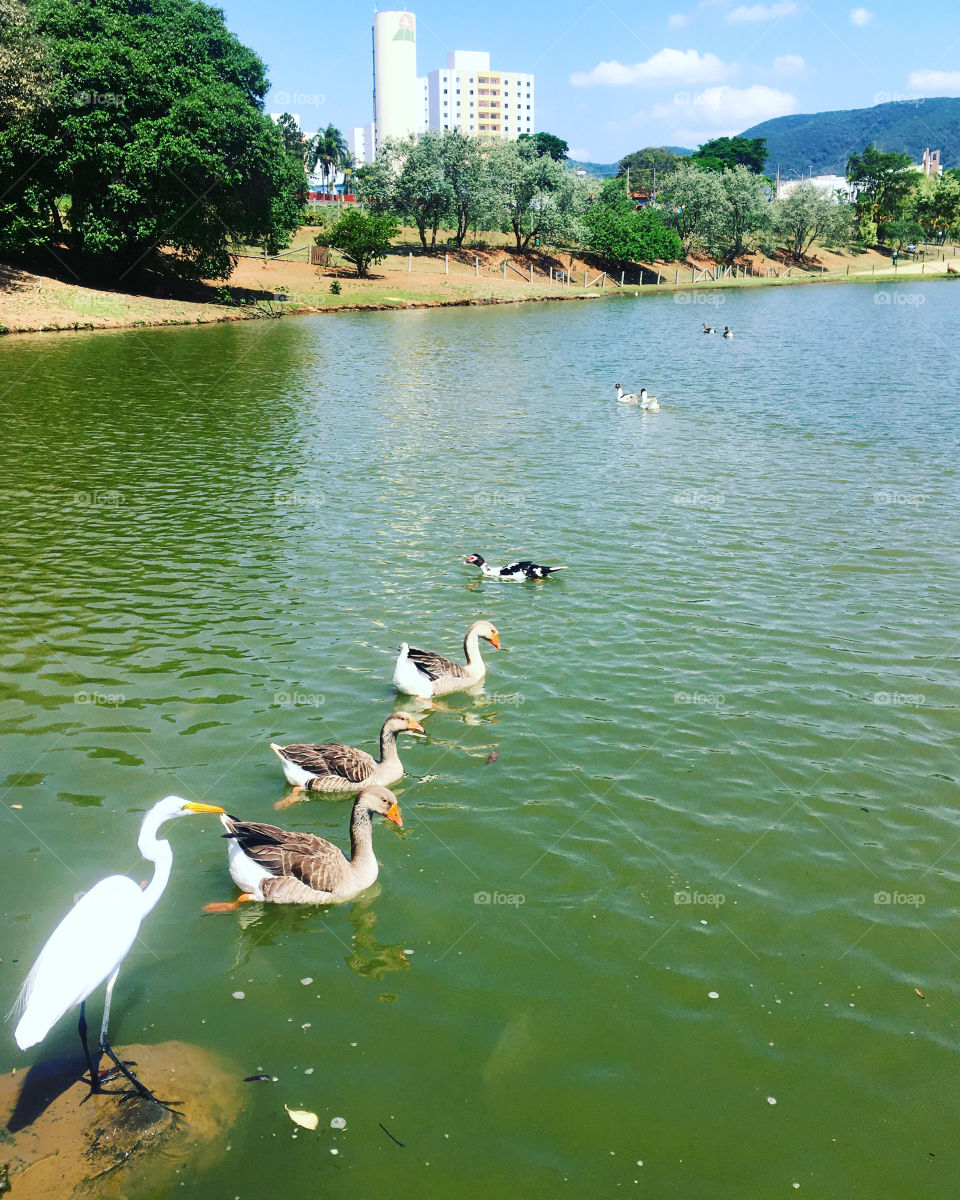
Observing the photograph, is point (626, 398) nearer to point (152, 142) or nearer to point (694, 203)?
point (152, 142)

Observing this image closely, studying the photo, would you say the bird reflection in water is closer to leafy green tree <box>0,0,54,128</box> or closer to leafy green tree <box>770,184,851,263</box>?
leafy green tree <box>0,0,54,128</box>

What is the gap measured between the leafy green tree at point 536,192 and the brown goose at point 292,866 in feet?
353

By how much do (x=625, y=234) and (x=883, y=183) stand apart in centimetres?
7734

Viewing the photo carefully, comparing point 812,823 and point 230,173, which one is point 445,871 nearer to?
point 812,823

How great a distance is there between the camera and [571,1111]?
23.4ft

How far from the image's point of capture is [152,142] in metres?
59.7

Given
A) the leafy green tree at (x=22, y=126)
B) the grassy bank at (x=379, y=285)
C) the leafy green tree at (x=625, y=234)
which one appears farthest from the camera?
the leafy green tree at (x=625, y=234)

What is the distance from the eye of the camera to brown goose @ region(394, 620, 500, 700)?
13.4 m

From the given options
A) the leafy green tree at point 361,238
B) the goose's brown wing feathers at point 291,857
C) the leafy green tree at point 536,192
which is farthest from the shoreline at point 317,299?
the goose's brown wing feathers at point 291,857

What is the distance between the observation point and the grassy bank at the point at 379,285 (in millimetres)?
60531

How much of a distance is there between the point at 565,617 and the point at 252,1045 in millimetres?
9886

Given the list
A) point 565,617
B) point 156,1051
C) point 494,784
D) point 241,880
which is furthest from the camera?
point 565,617

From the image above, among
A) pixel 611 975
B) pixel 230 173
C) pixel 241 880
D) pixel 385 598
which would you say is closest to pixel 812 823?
pixel 611 975

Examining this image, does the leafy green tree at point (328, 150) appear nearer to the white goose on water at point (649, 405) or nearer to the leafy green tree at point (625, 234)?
the leafy green tree at point (625, 234)
